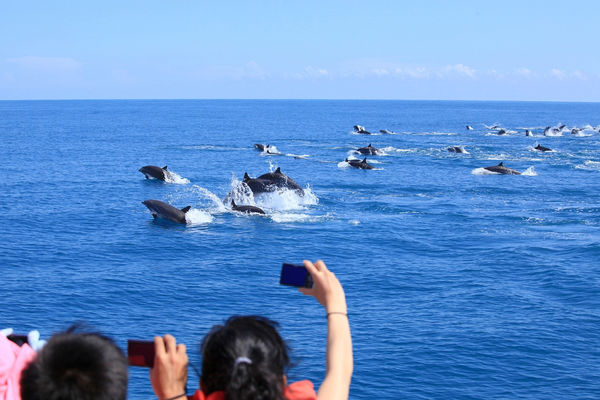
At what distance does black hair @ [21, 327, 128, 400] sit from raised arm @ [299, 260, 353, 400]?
140 cm

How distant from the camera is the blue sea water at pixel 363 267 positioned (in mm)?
19047

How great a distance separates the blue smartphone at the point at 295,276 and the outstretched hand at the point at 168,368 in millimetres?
896

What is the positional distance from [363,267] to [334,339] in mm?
25210

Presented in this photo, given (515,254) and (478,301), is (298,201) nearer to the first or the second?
(515,254)

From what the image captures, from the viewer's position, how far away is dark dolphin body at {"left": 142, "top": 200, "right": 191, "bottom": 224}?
126 feet

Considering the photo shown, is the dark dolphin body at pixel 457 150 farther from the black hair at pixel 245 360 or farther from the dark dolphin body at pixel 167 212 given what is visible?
the black hair at pixel 245 360

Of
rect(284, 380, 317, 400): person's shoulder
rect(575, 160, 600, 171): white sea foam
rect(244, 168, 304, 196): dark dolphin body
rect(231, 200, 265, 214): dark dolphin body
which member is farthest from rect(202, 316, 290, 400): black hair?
rect(575, 160, 600, 171): white sea foam

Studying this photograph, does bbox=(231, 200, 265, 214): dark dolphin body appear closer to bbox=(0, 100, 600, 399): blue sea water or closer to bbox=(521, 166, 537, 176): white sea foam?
bbox=(0, 100, 600, 399): blue sea water

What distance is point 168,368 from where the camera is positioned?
4043mm

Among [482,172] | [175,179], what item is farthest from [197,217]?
[482,172]

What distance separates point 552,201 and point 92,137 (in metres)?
84.3

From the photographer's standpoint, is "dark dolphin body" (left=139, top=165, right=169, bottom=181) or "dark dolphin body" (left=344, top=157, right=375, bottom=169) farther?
"dark dolphin body" (left=344, top=157, right=375, bottom=169)

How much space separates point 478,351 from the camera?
19641 millimetres

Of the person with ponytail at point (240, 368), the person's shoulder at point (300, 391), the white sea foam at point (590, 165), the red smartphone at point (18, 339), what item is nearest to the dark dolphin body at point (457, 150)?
the white sea foam at point (590, 165)
